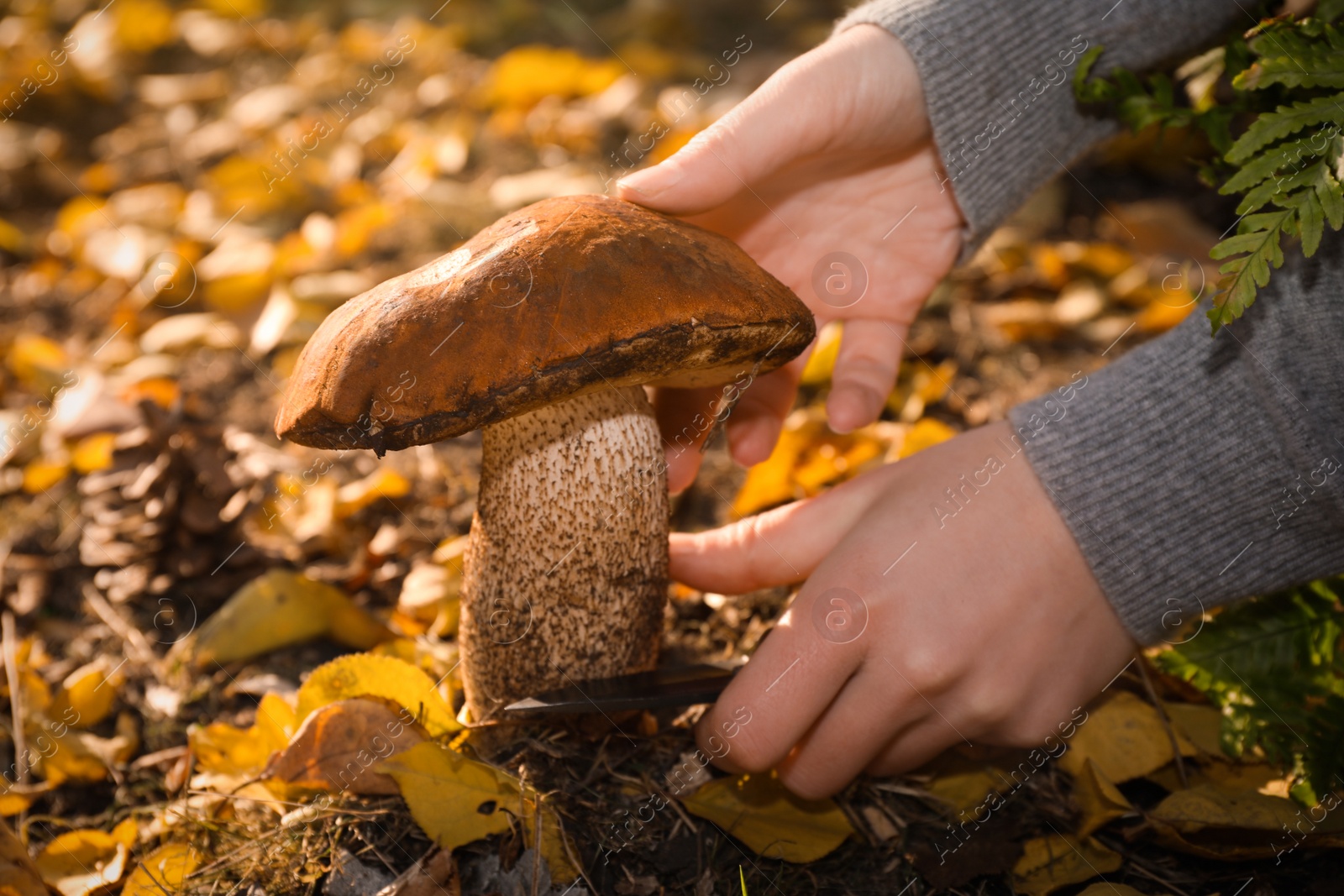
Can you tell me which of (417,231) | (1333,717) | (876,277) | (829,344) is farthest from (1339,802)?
(417,231)

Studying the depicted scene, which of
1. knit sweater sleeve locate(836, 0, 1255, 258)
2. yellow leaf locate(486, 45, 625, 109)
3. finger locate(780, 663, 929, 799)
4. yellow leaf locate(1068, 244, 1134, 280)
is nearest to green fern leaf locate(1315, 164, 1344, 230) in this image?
knit sweater sleeve locate(836, 0, 1255, 258)

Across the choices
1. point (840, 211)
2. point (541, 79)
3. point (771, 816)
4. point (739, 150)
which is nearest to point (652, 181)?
point (739, 150)

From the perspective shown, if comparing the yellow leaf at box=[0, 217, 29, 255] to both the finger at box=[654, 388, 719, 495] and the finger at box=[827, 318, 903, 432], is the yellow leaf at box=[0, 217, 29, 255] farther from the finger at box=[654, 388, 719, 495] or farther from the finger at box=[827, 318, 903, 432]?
the finger at box=[827, 318, 903, 432]

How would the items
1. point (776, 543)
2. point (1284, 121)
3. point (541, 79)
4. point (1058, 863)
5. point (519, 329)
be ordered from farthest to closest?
point (541, 79)
point (776, 543)
point (1058, 863)
point (1284, 121)
point (519, 329)

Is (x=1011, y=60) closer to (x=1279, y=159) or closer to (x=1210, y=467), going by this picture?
(x=1279, y=159)

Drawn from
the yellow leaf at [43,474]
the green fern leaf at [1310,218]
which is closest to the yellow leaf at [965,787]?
the green fern leaf at [1310,218]

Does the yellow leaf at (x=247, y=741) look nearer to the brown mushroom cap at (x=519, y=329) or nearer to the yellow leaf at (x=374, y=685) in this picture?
the yellow leaf at (x=374, y=685)

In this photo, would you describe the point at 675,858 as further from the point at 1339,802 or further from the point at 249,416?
the point at 249,416
